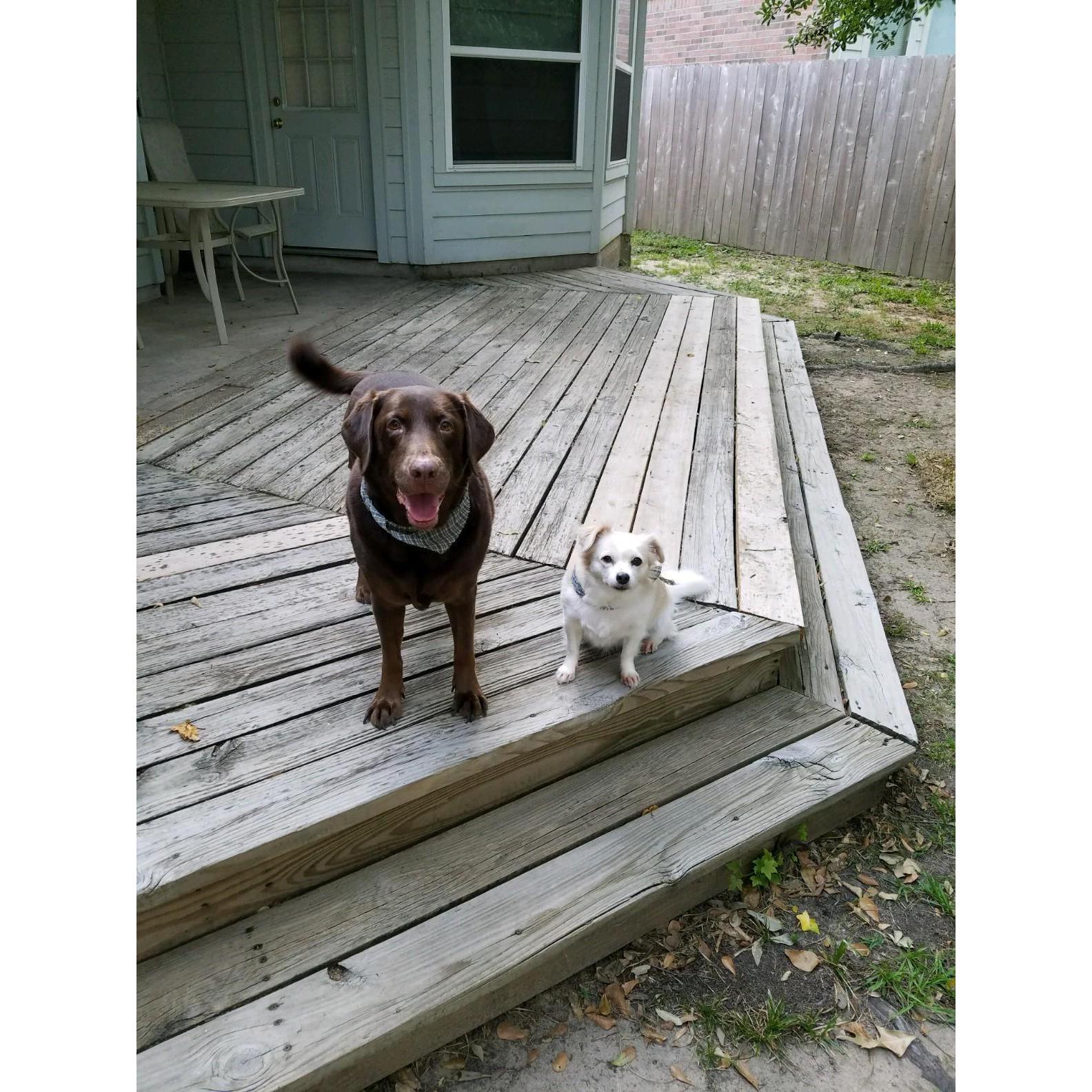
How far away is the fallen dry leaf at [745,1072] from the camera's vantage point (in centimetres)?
154

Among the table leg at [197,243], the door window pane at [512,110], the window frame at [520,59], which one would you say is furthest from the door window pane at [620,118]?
the table leg at [197,243]

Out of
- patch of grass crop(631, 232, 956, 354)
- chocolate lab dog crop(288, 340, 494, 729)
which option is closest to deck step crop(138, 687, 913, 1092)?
chocolate lab dog crop(288, 340, 494, 729)

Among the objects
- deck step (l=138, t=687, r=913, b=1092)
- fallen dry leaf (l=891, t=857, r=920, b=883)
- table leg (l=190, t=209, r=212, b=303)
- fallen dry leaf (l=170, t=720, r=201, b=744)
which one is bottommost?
fallen dry leaf (l=891, t=857, r=920, b=883)

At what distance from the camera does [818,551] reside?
10.2 feet

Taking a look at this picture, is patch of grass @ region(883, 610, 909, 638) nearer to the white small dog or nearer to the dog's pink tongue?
the white small dog

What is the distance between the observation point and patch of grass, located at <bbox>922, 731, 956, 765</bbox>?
2.35m

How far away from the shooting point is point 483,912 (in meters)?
1.64

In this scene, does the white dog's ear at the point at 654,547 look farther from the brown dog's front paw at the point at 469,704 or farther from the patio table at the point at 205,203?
the patio table at the point at 205,203

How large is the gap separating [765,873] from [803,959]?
0.73 ft

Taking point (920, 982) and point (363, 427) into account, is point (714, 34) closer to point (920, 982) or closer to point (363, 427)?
point (363, 427)

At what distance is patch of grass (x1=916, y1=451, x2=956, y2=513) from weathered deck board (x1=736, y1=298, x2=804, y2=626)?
3.24ft

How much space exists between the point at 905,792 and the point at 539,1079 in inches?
51.8

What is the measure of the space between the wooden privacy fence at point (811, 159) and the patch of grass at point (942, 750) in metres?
6.92
